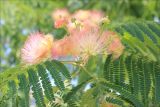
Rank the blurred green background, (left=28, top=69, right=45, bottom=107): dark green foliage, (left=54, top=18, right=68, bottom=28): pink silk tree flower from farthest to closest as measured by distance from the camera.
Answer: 1. the blurred green background
2. (left=54, top=18, right=68, bottom=28): pink silk tree flower
3. (left=28, top=69, right=45, bottom=107): dark green foliage

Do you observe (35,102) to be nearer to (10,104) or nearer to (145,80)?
(10,104)

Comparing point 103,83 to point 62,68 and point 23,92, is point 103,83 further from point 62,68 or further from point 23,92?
point 23,92

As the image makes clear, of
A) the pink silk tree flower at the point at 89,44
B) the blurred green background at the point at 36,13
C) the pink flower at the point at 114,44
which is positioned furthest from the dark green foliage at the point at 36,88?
the blurred green background at the point at 36,13

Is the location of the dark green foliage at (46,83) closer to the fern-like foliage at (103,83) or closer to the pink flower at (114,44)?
the fern-like foliage at (103,83)

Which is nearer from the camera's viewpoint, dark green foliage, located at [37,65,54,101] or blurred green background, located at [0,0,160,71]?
dark green foliage, located at [37,65,54,101]

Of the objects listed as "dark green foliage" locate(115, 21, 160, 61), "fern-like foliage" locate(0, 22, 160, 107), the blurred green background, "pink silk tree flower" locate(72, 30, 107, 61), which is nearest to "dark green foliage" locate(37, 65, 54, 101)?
"fern-like foliage" locate(0, 22, 160, 107)

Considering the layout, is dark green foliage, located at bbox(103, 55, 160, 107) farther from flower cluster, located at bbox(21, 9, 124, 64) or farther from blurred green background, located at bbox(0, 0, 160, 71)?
blurred green background, located at bbox(0, 0, 160, 71)

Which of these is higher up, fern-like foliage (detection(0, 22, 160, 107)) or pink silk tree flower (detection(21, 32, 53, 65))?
pink silk tree flower (detection(21, 32, 53, 65))

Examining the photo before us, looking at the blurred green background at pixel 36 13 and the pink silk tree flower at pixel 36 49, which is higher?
the pink silk tree flower at pixel 36 49

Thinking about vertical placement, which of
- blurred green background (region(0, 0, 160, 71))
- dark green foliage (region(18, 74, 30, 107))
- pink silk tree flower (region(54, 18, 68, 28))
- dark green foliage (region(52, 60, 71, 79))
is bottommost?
blurred green background (region(0, 0, 160, 71))
